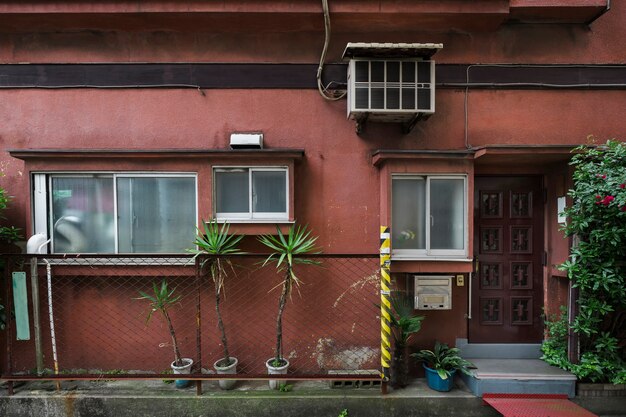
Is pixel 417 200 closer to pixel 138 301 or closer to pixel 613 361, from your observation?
pixel 613 361

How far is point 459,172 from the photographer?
4629 mm

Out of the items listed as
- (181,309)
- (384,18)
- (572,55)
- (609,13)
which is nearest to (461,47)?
(384,18)

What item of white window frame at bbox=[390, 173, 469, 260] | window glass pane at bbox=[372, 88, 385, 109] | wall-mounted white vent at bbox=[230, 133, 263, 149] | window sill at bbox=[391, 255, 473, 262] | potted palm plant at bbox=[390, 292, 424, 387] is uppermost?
window glass pane at bbox=[372, 88, 385, 109]

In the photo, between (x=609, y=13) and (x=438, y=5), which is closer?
(x=438, y=5)

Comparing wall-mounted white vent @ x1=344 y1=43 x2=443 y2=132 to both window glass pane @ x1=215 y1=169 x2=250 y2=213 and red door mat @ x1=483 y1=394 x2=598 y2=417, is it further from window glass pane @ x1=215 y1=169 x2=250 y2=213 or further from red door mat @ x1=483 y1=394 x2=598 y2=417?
red door mat @ x1=483 y1=394 x2=598 y2=417

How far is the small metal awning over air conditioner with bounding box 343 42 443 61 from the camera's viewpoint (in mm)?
4207

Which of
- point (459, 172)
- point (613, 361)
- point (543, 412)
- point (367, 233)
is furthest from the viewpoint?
point (367, 233)

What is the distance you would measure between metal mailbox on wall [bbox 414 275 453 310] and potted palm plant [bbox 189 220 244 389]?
2593mm

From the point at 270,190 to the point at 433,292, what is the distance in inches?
107

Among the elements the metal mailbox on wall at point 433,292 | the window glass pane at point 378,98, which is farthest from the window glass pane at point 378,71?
the metal mailbox on wall at point 433,292

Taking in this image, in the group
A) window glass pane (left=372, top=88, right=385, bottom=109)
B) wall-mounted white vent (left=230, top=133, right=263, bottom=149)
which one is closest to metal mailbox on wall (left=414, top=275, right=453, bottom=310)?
window glass pane (left=372, top=88, right=385, bottom=109)

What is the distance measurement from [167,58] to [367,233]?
3.95 meters

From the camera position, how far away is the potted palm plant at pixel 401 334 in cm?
443

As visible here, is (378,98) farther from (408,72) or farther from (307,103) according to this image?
(307,103)
